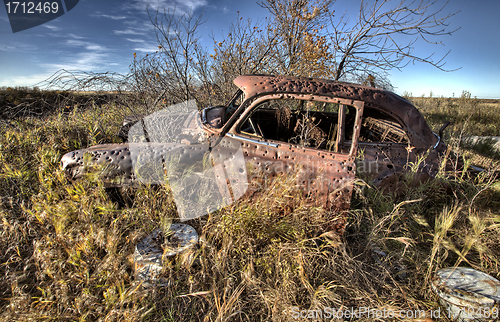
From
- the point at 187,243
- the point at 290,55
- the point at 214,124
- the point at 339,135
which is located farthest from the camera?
the point at 290,55

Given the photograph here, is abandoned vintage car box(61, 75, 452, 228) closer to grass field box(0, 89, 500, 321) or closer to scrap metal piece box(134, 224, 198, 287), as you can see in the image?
grass field box(0, 89, 500, 321)

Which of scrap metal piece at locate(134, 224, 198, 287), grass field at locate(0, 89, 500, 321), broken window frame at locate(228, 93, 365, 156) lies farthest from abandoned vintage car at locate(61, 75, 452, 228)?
scrap metal piece at locate(134, 224, 198, 287)

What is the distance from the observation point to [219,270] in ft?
5.79

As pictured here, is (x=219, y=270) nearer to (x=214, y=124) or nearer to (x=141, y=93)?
(x=214, y=124)

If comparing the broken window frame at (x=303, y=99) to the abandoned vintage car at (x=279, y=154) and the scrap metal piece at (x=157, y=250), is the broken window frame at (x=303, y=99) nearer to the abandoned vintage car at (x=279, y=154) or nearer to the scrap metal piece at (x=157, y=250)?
the abandoned vintage car at (x=279, y=154)

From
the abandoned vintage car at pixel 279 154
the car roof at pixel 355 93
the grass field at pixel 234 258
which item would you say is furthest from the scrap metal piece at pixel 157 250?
the car roof at pixel 355 93

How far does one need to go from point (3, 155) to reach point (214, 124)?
313 cm

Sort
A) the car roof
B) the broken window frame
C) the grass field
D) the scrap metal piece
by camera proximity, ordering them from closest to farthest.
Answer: the grass field → the scrap metal piece → the broken window frame → the car roof

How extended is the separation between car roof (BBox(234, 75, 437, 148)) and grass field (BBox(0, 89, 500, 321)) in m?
0.50

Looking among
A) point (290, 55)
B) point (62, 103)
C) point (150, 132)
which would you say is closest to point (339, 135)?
point (150, 132)

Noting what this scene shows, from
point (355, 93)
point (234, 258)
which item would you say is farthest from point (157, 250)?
point (355, 93)

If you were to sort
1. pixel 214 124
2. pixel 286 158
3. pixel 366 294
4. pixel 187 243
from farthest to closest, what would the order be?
pixel 214 124 < pixel 286 158 < pixel 187 243 < pixel 366 294

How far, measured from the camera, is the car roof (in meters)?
2.26

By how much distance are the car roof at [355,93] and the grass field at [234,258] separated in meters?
0.50
